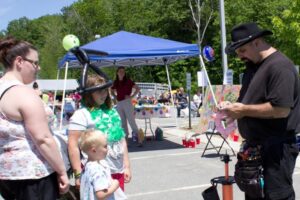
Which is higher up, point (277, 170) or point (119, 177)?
point (277, 170)

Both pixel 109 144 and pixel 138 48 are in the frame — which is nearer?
pixel 109 144

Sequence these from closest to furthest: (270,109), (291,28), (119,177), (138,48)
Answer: (270,109) → (119,177) → (138,48) → (291,28)

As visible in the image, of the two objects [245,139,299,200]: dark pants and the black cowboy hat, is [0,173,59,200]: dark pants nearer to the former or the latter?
[245,139,299,200]: dark pants

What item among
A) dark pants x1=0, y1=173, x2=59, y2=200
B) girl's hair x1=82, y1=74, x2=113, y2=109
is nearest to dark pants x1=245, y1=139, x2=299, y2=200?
girl's hair x1=82, y1=74, x2=113, y2=109

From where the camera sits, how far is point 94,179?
11.3 feet

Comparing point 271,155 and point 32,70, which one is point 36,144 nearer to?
point 32,70

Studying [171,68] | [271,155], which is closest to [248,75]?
[271,155]

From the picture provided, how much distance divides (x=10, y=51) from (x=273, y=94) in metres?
1.86

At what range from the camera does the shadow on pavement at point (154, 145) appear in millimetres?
10914

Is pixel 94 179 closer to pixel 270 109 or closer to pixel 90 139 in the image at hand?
pixel 90 139

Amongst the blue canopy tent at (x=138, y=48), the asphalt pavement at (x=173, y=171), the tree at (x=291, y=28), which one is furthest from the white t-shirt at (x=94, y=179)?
the tree at (x=291, y=28)

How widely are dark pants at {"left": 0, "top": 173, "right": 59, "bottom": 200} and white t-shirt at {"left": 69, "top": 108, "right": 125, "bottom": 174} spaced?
0.59 metres

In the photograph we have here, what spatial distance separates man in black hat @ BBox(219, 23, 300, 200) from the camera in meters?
3.33

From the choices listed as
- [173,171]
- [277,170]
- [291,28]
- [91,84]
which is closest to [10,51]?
[91,84]
